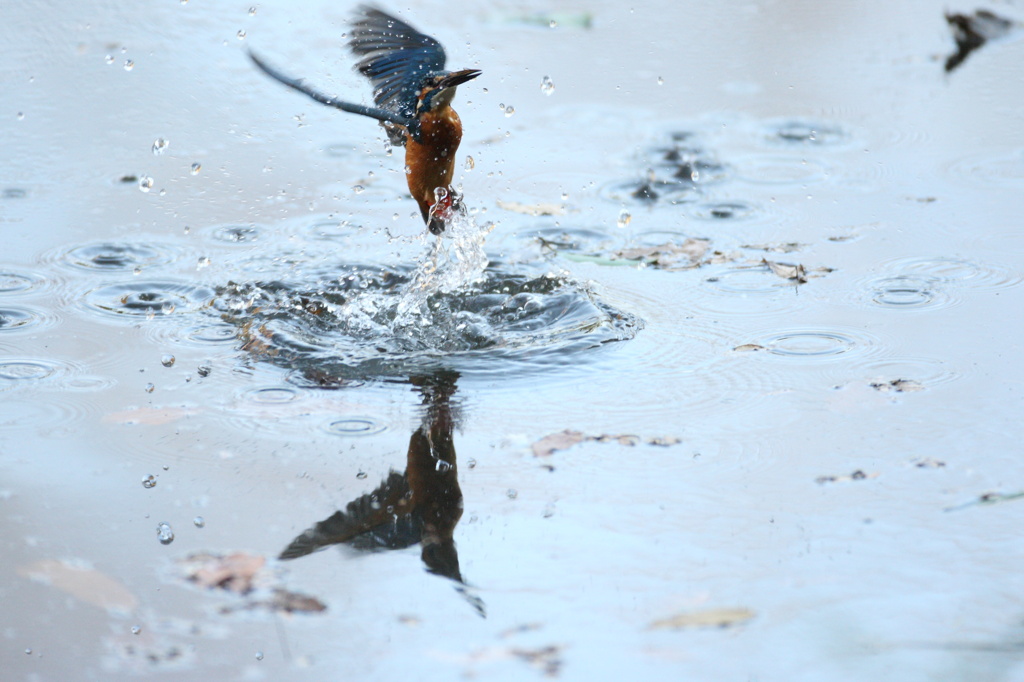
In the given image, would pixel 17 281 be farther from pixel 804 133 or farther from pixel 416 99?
pixel 804 133

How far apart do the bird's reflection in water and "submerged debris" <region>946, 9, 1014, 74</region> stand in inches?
223

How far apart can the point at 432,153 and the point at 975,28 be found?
525 cm

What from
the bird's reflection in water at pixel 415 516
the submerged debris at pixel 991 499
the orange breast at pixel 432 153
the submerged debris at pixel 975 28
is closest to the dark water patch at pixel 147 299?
the orange breast at pixel 432 153

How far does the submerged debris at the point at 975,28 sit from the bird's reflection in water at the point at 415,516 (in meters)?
5.67

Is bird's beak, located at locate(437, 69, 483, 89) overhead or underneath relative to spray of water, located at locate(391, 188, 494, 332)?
overhead

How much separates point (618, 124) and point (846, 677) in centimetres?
413

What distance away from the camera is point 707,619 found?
2205 mm

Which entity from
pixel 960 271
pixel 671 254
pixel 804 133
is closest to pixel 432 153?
pixel 671 254

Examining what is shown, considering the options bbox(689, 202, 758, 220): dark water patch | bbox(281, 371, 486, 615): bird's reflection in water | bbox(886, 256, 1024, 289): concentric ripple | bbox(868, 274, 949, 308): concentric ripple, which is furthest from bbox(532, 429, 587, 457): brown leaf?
bbox(689, 202, 758, 220): dark water patch

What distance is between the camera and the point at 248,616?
7.23 feet

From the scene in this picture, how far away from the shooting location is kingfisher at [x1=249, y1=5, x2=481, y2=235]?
3676mm

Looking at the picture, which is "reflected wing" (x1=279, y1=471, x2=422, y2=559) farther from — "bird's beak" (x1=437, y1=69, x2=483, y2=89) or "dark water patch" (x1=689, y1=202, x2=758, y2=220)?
"dark water patch" (x1=689, y1=202, x2=758, y2=220)

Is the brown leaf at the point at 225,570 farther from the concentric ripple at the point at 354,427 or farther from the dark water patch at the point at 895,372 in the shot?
the dark water patch at the point at 895,372

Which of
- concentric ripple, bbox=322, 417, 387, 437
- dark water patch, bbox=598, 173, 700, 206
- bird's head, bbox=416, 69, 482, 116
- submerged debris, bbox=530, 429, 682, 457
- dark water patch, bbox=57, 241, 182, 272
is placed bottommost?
concentric ripple, bbox=322, 417, 387, 437
